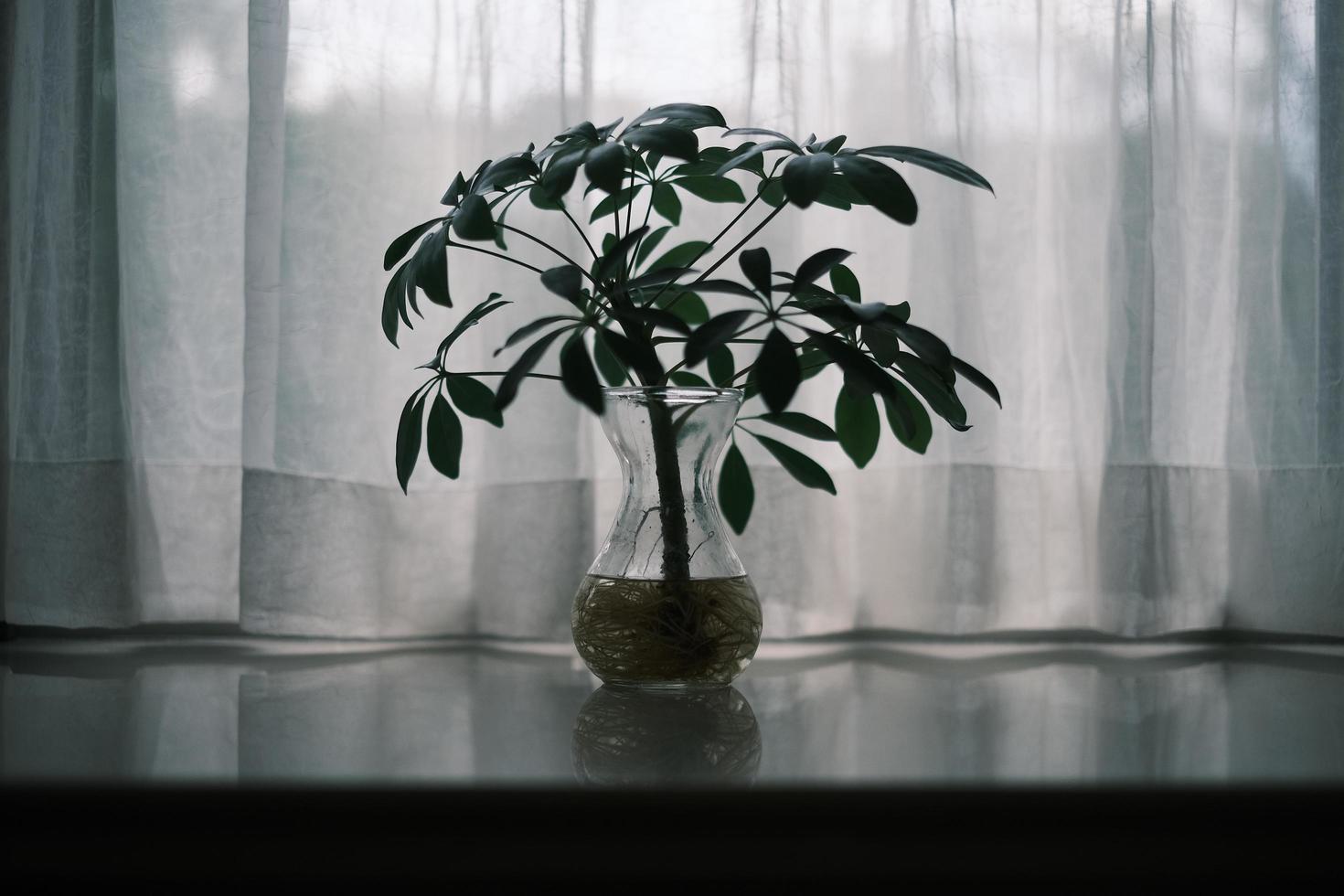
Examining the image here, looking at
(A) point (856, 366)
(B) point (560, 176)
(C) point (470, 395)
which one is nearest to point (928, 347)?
(A) point (856, 366)

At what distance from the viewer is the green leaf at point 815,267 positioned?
2.13ft

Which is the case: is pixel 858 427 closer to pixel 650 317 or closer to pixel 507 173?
pixel 650 317

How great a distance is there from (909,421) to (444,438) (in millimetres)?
379

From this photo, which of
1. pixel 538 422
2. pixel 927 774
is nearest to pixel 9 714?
pixel 538 422

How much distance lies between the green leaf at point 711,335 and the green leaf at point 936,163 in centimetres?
17

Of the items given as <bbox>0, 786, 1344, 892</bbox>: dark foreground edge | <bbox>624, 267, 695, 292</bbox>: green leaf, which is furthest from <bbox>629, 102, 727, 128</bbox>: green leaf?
<bbox>0, 786, 1344, 892</bbox>: dark foreground edge

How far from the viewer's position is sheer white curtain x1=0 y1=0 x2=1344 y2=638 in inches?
42.5

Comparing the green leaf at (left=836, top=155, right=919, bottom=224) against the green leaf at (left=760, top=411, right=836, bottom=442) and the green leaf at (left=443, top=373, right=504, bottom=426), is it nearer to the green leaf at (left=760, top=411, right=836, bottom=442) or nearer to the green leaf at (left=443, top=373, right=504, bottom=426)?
the green leaf at (left=760, top=411, right=836, bottom=442)

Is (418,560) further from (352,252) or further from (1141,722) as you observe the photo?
(1141,722)

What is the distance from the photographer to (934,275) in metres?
1.11

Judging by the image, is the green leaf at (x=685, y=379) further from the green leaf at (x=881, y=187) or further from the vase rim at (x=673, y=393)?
the green leaf at (x=881, y=187)

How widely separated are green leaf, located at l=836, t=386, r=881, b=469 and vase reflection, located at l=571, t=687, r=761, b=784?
22 centimetres

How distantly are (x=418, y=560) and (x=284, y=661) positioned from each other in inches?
6.6

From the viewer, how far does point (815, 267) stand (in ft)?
2.19
